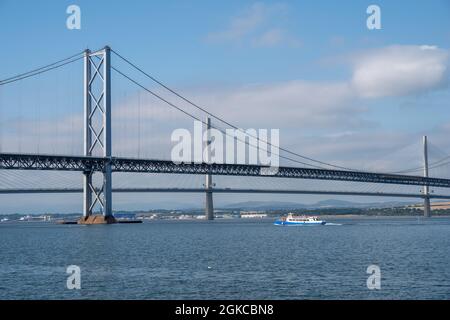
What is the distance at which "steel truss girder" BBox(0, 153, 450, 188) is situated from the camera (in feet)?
252

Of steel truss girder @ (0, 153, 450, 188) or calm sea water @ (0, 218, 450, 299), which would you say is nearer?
calm sea water @ (0, 218, 450, 299)

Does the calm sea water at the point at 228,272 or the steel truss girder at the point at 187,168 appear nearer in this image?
the calm sea water at the point at 228,272

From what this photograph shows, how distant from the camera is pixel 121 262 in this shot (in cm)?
3338

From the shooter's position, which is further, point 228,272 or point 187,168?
point 187,168

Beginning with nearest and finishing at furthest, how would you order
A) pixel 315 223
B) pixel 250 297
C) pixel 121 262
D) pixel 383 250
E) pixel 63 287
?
pixel 250 297, pixel 63 287, pixel 121 262, pixel 383 250, pixel 315 223

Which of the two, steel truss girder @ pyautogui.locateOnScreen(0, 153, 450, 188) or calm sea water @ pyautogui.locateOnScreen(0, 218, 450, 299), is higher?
steel truss girder @ pyautogui.locateOnScreen(0, 153, 450, 188)

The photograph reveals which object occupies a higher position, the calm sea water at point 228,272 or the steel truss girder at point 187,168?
the steel truss girder at point 187,168

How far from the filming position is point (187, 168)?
91.0 m

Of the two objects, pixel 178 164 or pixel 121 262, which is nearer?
pixel 121 262

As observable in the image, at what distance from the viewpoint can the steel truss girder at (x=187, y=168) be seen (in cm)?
7688

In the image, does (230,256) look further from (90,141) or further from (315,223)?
(315,223)

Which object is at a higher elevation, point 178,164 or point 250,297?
point 178,164
